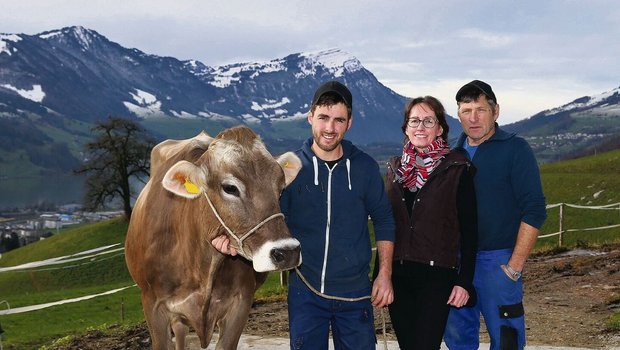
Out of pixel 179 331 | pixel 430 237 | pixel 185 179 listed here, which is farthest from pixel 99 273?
pixel 430 237

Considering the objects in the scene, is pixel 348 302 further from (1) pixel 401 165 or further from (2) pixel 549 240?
(2) pixel 549 240

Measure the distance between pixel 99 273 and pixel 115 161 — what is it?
11392 mm

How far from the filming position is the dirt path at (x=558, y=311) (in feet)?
26.7

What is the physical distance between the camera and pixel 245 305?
546cm

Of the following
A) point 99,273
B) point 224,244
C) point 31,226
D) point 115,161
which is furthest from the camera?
point 31,226

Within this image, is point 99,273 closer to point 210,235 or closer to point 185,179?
point 210,235

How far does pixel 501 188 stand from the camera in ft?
15.6

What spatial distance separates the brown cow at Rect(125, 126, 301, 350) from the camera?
4117mm

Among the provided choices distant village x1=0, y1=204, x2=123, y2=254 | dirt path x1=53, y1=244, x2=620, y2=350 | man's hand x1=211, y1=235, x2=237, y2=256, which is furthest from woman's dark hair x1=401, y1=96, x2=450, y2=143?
distant village x1=0, y1=204, x2=123, y2=254

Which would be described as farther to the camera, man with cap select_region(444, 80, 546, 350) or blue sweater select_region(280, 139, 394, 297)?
man with cap select_region(444, 80, 546, 350)

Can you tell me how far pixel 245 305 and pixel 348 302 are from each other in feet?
4.23

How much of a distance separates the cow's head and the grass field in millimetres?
6595

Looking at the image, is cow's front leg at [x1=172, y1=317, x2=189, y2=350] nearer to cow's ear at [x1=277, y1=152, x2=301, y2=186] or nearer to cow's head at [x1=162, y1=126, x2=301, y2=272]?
cow's head at [x1=162, y1=126, x2=301, y2=272]

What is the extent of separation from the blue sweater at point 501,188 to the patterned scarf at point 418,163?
402 mm
